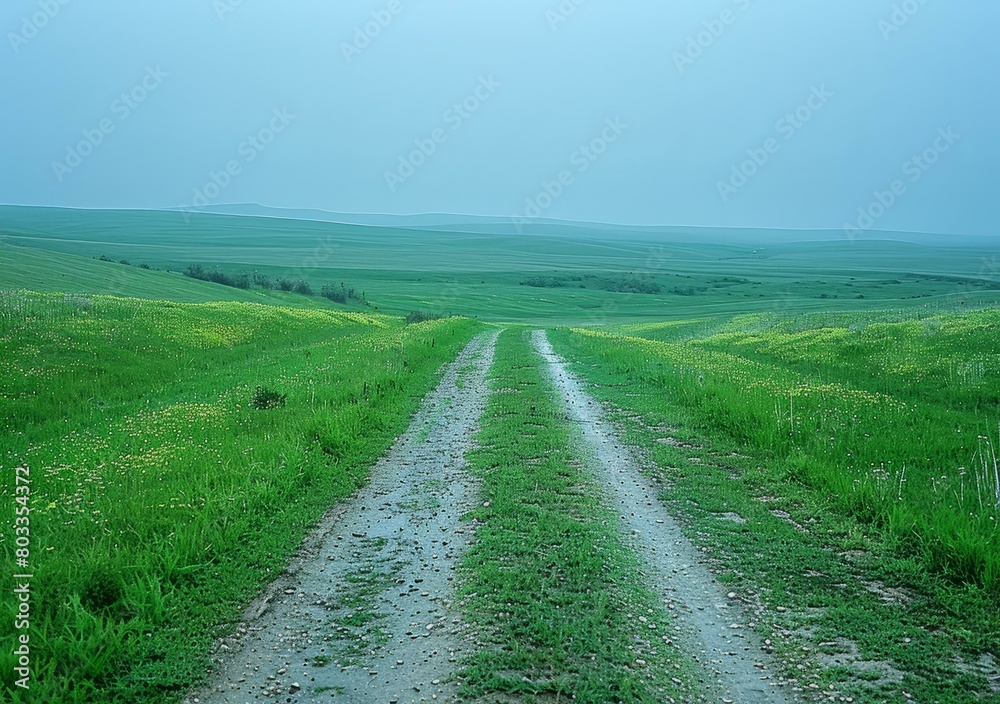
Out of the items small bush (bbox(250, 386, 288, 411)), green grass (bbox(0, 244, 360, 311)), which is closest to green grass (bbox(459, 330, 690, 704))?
small bush (bbox(250, 386, 288, 411))

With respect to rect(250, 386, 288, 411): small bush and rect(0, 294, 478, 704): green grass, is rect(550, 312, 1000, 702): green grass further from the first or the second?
rect(250, 386, 288, 411): small bush

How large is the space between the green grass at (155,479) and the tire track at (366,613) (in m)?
0.32

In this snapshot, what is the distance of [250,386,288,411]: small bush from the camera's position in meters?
15.0

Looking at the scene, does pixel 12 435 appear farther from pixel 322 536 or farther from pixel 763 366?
pixel 763 366

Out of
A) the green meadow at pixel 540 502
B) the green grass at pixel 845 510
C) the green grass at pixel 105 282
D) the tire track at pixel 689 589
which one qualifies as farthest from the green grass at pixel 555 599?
the green grass at pixel 105 282

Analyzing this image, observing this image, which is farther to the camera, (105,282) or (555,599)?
(105,282)

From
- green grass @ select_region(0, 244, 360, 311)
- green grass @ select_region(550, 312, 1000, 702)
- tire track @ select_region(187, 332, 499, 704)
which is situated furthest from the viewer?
green grass @ select_region(0, 244, 360, 311)

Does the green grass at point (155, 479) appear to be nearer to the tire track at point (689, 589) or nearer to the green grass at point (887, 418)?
the tire track at point (689, 589)

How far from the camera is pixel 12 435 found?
487 inches

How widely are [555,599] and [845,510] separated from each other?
14.8 ft

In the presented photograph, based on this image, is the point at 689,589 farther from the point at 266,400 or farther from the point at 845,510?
the point at 266,400

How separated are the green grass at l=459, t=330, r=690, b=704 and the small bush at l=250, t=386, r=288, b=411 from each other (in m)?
6.04

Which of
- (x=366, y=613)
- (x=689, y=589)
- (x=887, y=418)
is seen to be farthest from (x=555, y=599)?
(x=887, y=418)

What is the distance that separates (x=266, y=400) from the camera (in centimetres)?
1538
